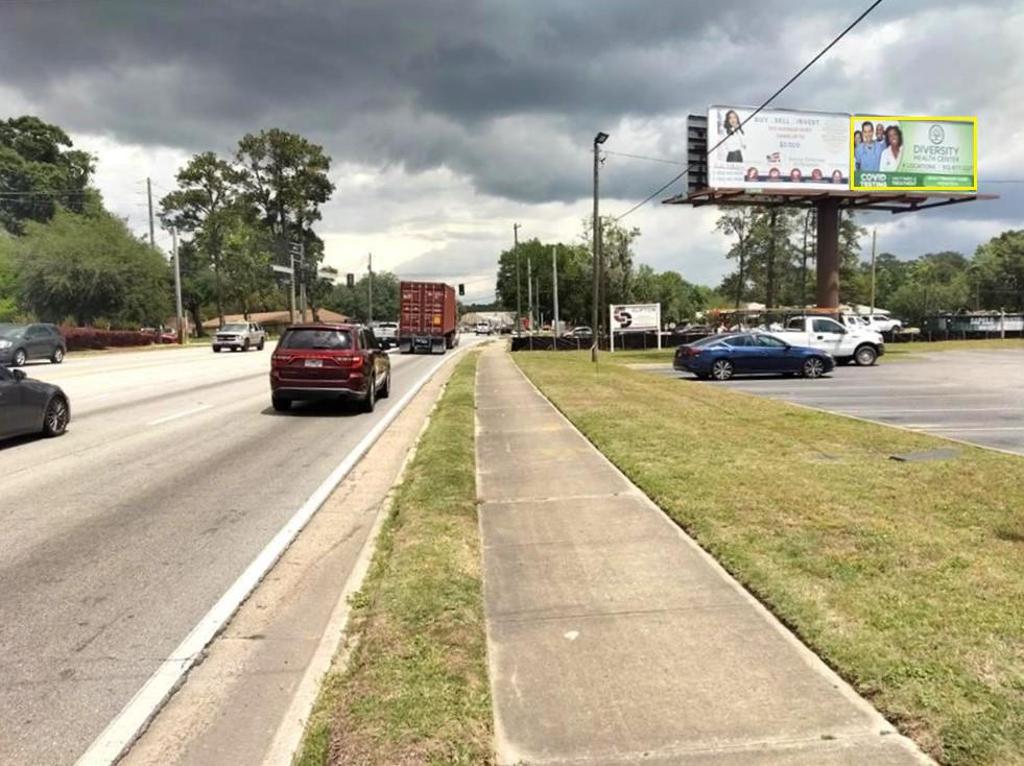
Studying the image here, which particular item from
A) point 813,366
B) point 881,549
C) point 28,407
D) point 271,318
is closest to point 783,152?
point 813,366

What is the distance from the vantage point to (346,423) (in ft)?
47.3

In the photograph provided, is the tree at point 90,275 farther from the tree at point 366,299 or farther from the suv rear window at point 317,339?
the tree at point 366,299

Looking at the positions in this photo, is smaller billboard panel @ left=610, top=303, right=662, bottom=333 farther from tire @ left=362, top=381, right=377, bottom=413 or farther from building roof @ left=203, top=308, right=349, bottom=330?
building roof @ left=203, top=308, right=349, bottom=330

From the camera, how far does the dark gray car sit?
30828 mm

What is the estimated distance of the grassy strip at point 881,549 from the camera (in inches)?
137

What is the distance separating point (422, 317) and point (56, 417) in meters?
33.9

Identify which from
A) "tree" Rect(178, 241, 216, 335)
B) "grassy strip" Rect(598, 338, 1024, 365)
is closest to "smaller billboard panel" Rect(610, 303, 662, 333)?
"grassy strip" Rect(598, 338, 1024, 365)

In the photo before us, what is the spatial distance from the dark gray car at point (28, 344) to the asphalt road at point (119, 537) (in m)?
19.1

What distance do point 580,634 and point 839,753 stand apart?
4.96 feet

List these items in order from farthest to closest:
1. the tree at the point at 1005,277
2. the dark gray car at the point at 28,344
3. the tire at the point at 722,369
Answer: the tree at the point at 1005,277
the dark gray car at the point at 28,344
the tire at the point at 722,369

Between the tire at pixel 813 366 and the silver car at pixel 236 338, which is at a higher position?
the silver car at pixel 236 338

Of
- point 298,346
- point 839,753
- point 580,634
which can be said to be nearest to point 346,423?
point 298,346

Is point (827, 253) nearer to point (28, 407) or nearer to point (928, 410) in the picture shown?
Result: point (928, 410)

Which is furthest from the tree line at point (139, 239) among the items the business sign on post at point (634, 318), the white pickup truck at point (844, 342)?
the white pickup truck at point (844, 342)
